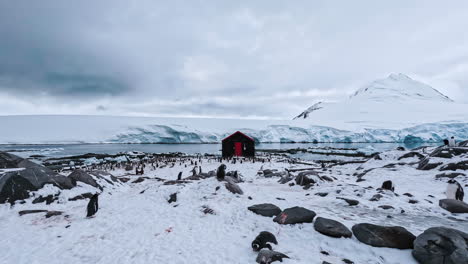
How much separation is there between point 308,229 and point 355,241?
1.08 meters

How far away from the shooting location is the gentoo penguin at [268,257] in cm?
431

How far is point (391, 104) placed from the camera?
383ft

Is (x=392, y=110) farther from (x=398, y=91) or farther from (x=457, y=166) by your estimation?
(x=457, y=166)

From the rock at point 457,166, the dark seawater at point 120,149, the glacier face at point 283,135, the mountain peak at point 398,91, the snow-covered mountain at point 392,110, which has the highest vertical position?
the mountain peak at point 398,91

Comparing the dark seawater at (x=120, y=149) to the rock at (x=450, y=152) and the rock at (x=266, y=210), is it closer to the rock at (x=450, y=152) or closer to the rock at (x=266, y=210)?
the rock at (x=450, y=152)

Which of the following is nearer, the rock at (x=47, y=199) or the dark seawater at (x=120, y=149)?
the rock at (x=47, y=199)

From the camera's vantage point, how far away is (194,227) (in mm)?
6402

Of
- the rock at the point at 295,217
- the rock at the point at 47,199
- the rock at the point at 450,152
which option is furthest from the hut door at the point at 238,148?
the rock at the point at 295,217

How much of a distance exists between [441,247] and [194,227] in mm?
5366

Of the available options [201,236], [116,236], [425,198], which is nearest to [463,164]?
[425,198]

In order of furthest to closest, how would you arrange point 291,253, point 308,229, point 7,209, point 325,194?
point 325,194, point 7,209, point 308,229, point 291,253

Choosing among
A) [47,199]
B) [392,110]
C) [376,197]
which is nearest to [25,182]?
[47,199]

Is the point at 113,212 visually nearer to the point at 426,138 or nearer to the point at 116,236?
the point at 116,236

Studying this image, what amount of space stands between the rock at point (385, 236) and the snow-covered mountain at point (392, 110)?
262ft
